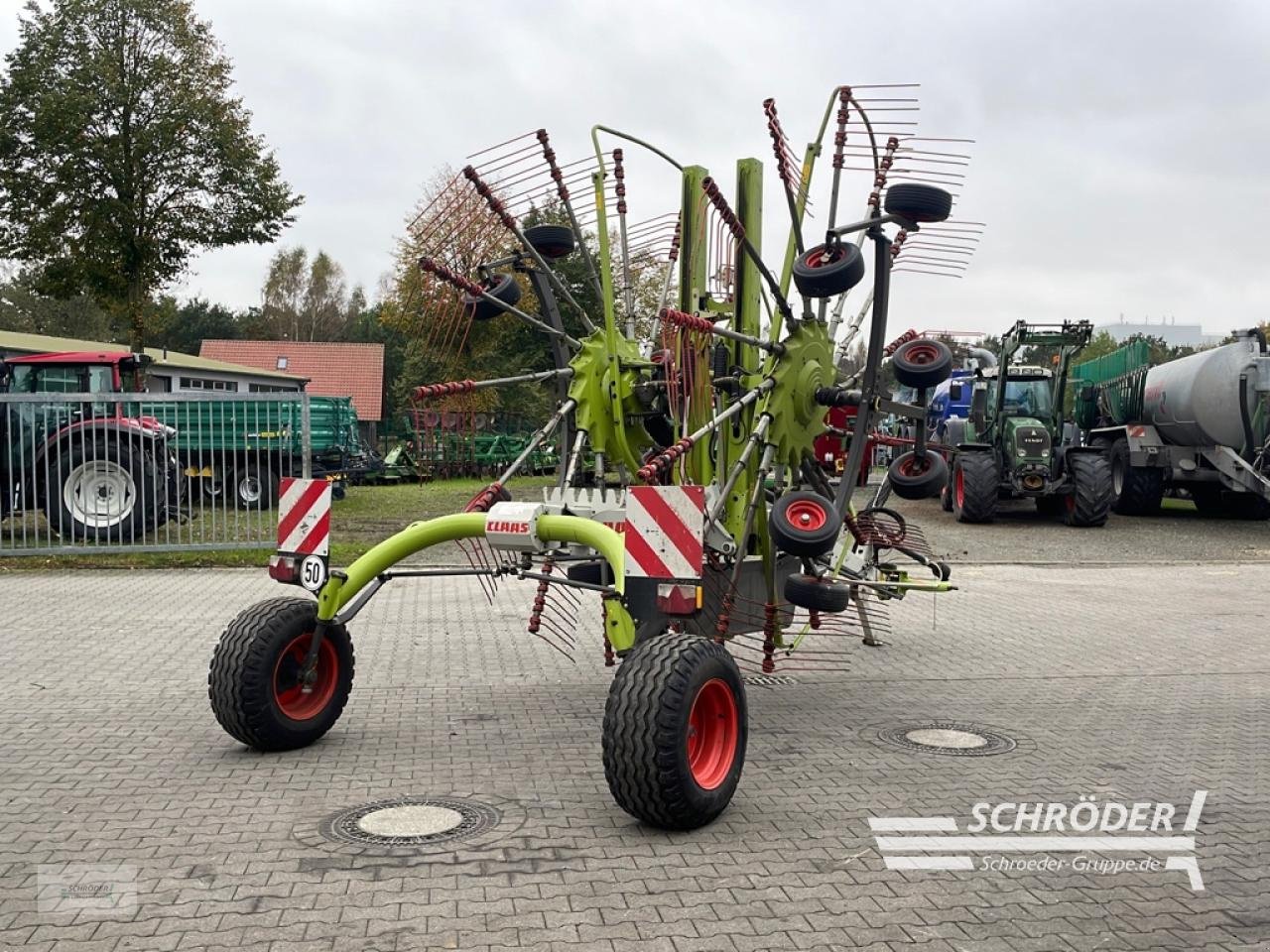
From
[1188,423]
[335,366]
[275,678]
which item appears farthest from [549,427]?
[335,366]

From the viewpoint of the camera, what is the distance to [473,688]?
7738mm

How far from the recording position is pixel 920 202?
637 cm

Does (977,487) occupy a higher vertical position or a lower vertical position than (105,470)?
lower

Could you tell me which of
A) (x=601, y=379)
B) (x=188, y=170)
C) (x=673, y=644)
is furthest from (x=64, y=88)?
(x=673, y=644)

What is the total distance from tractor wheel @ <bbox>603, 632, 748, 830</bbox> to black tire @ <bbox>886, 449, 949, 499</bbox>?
2.86 meters

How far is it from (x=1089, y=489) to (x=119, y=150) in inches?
711

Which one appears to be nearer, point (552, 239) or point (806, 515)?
point (806, 515)

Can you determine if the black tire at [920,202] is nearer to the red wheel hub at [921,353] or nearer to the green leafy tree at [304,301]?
the red wheel hub at [921,353]

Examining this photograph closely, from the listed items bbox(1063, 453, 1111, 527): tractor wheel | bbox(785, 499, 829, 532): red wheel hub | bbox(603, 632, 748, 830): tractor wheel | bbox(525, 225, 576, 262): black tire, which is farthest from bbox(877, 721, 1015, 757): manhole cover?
bbox(1063, 453, 1111, 527): tractor wheel

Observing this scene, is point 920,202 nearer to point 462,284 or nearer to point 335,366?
point 462,284

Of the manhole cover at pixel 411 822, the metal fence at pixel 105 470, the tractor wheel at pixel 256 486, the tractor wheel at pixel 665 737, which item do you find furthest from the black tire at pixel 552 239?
the tractor wheel at pixel 256 486

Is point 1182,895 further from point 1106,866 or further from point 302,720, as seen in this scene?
point 302,720

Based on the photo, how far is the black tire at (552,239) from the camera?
7637 mm

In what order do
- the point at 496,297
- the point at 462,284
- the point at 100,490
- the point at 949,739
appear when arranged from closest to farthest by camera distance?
the point at 949,739 < the point at 462,284 < the point at 496,297 < the point at 100,490
